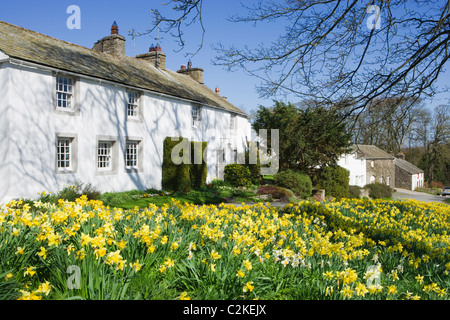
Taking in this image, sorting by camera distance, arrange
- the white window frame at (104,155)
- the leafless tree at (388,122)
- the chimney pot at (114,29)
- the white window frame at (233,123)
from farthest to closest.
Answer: the white window frame at (233,123) → the chimney pot at (114,29) → the white window frame at (104,155) → the leafless tree at (388,122)

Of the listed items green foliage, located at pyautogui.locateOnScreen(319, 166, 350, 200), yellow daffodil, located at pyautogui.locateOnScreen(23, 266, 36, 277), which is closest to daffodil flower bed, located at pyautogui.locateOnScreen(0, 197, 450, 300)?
yellow daffodil, located at pyautogui.locateOnScreen(23, 266, 36, 277)

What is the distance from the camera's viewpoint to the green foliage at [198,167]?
21.6 metres

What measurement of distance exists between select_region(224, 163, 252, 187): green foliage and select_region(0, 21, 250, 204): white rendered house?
349 centimetres

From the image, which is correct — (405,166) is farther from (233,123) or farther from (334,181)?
(233,123)

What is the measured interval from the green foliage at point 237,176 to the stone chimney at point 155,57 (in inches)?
350

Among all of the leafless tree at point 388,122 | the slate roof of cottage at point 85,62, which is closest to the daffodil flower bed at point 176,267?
the leafless tree at point 388,122

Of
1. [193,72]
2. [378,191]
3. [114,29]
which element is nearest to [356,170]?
[378,191]

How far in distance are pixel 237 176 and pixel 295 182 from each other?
4.23m

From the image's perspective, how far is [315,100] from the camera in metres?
7.16

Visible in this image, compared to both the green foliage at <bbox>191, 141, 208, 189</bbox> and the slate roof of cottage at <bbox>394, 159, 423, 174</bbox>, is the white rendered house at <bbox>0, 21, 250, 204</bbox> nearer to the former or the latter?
the green foliage at <bbox>191, 141, 208, 189</bbox>

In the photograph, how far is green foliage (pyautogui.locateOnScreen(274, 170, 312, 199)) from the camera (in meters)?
22.7

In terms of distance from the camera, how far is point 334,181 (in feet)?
87.8

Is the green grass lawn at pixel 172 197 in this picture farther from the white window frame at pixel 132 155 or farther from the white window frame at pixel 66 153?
the white window frame at pixel 66 153

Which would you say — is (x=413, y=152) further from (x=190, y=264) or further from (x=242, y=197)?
(x=190, y=264)
